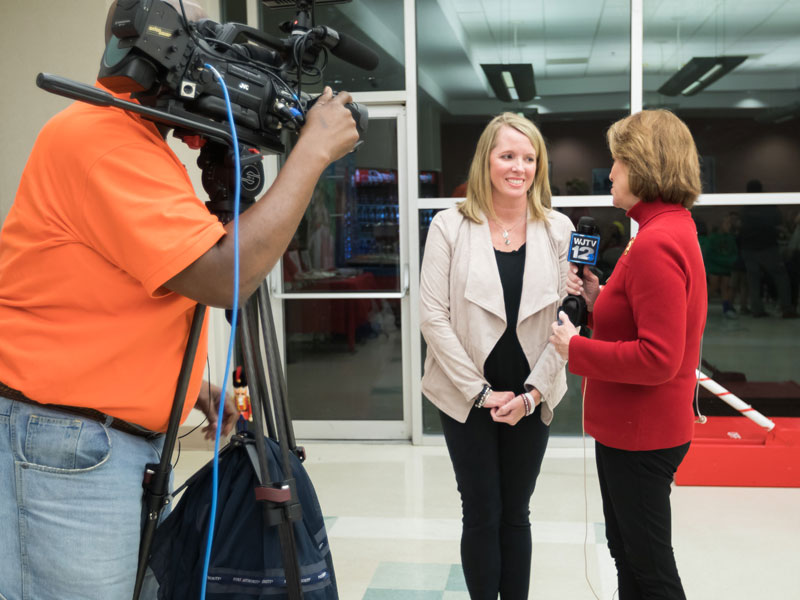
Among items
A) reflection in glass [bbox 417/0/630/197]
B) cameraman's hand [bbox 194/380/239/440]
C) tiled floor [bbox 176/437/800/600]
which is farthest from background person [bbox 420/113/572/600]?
reflection in glass [bbox 417/0/630/197]

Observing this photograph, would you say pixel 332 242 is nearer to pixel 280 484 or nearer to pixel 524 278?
pixel 524 278

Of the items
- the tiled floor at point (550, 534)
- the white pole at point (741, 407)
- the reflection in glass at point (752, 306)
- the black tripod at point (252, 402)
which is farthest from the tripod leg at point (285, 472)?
the reflection in glass at point (752, 306)

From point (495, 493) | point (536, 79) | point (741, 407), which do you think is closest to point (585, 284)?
point (495, 493)

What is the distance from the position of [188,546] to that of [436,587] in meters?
1.68

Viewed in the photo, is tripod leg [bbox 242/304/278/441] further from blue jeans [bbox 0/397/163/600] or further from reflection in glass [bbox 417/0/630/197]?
reflection in glass [bbox 417/0/630/197]

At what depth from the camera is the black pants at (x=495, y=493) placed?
6.67ft

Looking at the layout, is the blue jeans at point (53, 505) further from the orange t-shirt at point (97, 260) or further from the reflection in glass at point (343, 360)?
the reflection in glass at point (343, 360)

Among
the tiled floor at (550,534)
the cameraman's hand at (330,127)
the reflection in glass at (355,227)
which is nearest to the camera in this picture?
the cameraman's hand at (330,127)

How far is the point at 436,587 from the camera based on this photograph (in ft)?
8.53

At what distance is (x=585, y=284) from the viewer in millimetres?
2086

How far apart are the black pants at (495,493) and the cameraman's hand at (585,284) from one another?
1.14 feet

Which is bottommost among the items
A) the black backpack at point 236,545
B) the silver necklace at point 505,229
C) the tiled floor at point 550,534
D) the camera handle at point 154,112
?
the tiled floor at point 550,534

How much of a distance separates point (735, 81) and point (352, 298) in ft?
8.57

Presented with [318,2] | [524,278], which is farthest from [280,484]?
[524,278]
